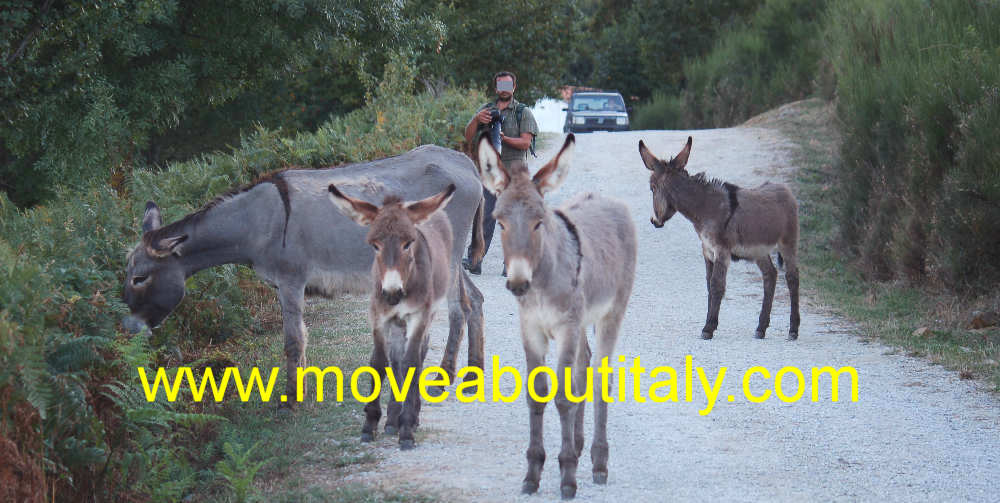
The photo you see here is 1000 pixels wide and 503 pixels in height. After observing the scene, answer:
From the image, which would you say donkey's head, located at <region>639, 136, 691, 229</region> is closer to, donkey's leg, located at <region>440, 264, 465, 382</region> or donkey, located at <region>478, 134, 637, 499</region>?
donkey's leg, located at <region>440, 264, 465, 382</region>

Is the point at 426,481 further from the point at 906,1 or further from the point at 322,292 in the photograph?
the point at 906,1

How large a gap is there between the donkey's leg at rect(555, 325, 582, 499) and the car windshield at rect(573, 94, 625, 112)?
2775 cm

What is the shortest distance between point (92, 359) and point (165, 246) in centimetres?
192

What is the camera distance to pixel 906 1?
45.3 feet

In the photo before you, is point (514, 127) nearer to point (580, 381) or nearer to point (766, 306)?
point (766, 306)

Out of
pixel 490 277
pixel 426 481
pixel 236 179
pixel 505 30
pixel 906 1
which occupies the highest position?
pixel 505 30

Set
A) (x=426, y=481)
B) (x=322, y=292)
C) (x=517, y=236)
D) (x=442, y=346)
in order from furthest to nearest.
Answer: (x=442, y=346) → (x=322, y=292) → (x=426, y=481) → (x=517, y=236)

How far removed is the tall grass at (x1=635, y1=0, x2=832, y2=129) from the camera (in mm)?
28594

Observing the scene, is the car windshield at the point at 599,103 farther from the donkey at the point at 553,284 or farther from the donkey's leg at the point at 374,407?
the donkey at the point at 553,284

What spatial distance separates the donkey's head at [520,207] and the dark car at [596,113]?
26606mm

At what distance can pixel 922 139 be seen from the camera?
11812 mm

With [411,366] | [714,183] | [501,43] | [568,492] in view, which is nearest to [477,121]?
[714,183]

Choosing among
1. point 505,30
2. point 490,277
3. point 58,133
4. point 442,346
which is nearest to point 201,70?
point 58,133

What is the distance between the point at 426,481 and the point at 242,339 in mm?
4730
